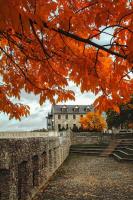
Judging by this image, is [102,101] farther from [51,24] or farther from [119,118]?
[119,118]

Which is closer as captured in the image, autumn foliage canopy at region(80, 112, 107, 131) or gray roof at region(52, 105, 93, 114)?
autumn foliage canopy at region(80, 112, 107, 131)

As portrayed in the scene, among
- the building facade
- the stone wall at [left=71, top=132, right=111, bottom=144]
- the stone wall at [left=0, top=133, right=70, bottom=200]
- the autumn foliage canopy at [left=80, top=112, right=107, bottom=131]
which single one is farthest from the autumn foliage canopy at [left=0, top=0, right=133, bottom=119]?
the building facade

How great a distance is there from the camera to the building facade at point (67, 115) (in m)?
130

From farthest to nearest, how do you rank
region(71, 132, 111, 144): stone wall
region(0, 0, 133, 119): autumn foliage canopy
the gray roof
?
the gray roof → region(71, 132, 111, 144): stone wall → region(0, 0, 133, 119): autumn foliage canopy

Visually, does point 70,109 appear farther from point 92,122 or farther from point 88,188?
point 88,188

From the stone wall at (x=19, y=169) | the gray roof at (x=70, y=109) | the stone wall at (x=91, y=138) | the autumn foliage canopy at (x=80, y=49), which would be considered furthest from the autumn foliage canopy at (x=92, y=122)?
the autumn foliage canopy at (x=80, y=49)

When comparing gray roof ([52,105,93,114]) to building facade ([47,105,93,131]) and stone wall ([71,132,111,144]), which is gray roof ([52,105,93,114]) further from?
stone wall ([71,132,111,144])

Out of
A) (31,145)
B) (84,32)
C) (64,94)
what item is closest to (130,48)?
(84,32)

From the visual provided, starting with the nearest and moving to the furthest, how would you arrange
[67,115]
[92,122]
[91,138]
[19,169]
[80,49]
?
[80,49]
[19,169]
[91,138]
[92,122]
[67,115]

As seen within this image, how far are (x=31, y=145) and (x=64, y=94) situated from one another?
17.9 ft

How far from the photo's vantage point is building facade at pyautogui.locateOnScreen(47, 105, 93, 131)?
130 metres

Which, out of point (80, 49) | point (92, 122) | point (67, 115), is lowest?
point (80, 49)

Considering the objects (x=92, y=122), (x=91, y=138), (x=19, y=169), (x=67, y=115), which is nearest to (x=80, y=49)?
(x=19, y=169)

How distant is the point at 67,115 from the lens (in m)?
132
